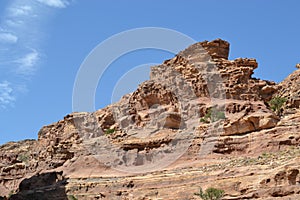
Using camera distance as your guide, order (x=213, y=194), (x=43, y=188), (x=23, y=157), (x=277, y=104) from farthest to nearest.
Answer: (x=23, y=157)
(x=43, y=188)
(x=277, y=104)
(x=213, y=194)

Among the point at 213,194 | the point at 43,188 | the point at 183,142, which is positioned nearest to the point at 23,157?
the point at 43,188

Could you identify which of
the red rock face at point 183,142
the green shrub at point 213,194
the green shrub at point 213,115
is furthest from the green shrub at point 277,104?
the green shrub at point 213,194

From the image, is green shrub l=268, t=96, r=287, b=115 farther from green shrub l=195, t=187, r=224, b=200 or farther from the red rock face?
green shrub l=195, t=187, r=224, b=200

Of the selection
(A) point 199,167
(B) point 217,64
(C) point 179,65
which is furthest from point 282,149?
(C) point 179,65

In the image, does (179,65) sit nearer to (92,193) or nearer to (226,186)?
(92,193)

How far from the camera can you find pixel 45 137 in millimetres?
81312

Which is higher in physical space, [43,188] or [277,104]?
[277,104]

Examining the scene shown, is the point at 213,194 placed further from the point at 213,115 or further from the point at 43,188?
the point at 43,188

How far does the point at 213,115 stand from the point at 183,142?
4.95 metres

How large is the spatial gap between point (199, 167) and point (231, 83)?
1459 cm

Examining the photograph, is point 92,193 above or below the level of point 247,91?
below

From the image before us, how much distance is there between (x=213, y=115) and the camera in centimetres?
5331

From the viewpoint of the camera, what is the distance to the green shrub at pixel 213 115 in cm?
5220

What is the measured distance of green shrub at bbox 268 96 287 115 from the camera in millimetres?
54594
